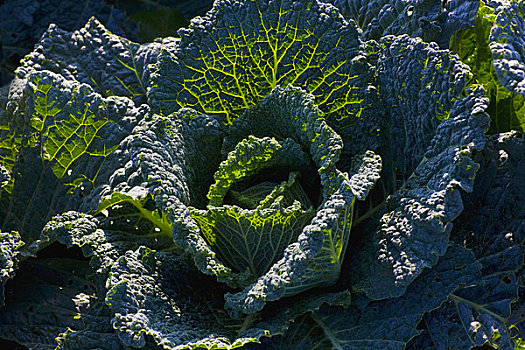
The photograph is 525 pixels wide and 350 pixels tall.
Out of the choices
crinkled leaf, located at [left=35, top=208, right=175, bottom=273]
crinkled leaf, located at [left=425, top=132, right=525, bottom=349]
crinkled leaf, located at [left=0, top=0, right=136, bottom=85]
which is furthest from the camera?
crinkled leaf, located at [left=0, top=0, right=136, bottom=85]

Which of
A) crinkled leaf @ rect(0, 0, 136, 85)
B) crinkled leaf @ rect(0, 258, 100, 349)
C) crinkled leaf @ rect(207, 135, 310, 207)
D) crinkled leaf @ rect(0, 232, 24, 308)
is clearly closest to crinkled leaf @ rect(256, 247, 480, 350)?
crinkled leaf @ rect(207, 135, 310, 207)

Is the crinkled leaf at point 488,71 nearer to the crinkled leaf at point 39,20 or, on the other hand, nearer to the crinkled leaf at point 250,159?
the crinkled leaf at point 250,159

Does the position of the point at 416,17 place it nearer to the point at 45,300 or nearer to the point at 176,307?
the point at 176,307

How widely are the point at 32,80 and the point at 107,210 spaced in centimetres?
64

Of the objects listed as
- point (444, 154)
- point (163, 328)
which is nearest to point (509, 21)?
point (444, 154)

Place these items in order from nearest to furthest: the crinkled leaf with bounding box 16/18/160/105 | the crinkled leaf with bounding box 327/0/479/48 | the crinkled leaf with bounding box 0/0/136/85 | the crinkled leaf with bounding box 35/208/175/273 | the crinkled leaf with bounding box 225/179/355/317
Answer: the crinkled leaf with bounding box 225/179/355/317 < the crinkled leaf with bounding box 35/208/175/273 < the crinkled leaf with bounding box 327/0/479/48 < the crinkled leaf with bounding box 16/18/160/105 < the crinkled leaf with bounding box 0/0/136/85

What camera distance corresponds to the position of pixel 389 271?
1929 mm

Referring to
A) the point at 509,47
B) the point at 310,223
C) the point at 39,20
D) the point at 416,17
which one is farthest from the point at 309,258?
the point at 39,20

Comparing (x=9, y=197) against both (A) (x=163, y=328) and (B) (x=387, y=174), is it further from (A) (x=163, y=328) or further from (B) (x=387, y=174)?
(B) (x=387, y=174)

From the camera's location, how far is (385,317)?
2020 mm

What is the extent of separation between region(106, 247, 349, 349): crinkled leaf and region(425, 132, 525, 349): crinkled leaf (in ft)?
1.53

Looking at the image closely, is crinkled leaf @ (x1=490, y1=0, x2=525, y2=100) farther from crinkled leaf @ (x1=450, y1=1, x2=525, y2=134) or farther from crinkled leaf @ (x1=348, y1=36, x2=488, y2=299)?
crinkled leaf @ (x1=450, y1=1, x2=525, y2=134)

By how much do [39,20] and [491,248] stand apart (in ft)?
9.60

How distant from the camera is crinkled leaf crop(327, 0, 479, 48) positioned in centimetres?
231
